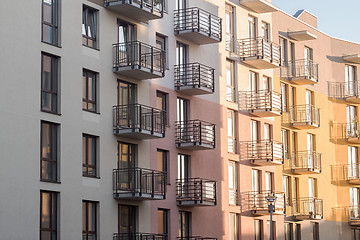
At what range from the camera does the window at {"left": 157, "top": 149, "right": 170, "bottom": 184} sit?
37156 millimetres

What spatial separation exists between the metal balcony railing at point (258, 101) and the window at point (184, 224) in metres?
7.33

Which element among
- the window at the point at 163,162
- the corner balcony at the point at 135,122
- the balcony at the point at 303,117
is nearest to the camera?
the corner balcony at the point at 135,122

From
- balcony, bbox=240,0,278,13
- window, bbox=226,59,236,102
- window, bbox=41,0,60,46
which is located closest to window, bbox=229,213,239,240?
window, bbox=226,59,236,102

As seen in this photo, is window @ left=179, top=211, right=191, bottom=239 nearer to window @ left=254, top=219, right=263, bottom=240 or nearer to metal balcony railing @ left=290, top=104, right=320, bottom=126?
window @ left=254, top=219, right=263, bottom=240

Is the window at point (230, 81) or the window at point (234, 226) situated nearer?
the window at point (234, 226)

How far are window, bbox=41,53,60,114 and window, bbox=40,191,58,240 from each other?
3.04m

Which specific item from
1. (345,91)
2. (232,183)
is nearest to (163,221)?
(232,183)

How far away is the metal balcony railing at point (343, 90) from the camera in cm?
5322

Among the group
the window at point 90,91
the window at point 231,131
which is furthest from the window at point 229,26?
the window at point 90,91

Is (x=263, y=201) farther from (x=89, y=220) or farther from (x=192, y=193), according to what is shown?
(x=89, y=220)

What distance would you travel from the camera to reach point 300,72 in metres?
49.5

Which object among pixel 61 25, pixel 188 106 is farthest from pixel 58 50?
pixel 188 106

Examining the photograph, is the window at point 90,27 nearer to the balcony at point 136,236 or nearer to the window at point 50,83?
the window at point 50,83

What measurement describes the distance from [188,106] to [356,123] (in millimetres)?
17425
